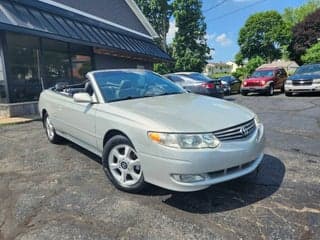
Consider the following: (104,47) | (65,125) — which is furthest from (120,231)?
(104,47)

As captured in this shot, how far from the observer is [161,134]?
3.21m

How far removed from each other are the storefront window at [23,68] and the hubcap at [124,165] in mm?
8298

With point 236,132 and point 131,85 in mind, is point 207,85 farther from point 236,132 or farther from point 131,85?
point 236,132

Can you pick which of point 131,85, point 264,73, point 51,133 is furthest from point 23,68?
point 264,73

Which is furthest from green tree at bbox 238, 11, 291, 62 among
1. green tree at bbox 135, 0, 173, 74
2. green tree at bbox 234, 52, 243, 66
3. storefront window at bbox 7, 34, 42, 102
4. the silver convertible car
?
the silver convertible car

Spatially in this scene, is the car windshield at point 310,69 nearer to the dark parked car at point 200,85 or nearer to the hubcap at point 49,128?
the dark parked car at point 200,85

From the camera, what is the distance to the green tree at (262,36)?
1971 inches

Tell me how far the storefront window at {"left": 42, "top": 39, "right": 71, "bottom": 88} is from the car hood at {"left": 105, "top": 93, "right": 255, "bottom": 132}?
9382 mm

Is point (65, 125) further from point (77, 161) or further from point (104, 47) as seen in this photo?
point (104, 47)

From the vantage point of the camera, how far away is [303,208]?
3230 mm

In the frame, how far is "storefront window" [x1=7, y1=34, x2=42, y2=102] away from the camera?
10.8 metres

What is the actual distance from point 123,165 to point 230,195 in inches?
52.5

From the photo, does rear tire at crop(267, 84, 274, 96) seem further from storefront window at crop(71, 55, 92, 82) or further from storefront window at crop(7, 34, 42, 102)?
storefront window at crop(7, 34, 42, 102)

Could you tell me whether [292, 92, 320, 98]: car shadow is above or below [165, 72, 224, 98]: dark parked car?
below
